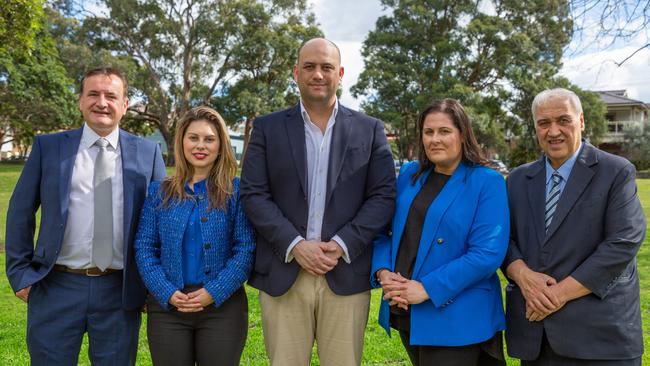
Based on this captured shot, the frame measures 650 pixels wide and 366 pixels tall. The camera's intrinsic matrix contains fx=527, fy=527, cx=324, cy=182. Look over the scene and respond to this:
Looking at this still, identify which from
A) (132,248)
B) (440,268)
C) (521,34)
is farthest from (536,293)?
(521,34)

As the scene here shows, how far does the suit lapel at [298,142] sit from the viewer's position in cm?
325

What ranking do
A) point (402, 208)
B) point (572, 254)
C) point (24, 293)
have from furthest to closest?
1. point (24, 293)
2. point (402, 208)
3. point (572, 254)

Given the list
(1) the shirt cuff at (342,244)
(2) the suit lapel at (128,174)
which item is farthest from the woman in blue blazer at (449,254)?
(2) the suit lapel at (128,174)

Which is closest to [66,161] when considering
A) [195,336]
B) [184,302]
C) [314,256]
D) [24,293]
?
[24,293]

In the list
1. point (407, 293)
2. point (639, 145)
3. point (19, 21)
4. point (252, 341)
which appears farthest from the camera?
point (639, 145)

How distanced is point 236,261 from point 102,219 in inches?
34.4

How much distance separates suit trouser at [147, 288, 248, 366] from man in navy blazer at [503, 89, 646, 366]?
163 centimetres

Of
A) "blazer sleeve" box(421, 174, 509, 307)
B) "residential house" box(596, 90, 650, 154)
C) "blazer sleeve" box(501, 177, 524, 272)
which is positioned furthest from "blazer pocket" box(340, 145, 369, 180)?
"residential house" box(596, 90, 650, 154)

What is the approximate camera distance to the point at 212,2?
28781 mm

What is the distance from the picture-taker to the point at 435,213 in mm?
2963

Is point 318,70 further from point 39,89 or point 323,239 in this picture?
point 39,89

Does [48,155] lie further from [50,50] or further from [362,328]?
[50,50]

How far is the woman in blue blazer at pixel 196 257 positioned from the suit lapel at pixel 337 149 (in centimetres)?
59

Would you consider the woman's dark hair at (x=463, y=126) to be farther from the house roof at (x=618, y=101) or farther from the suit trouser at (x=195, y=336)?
the house roof at (x=618, y=101)
